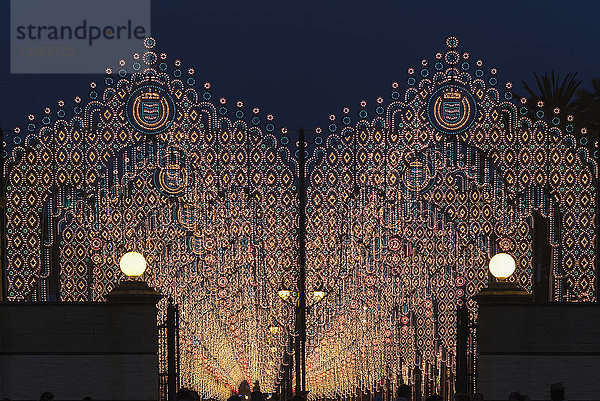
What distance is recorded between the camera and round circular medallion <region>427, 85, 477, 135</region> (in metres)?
17.9

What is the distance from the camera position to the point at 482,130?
18219 millimetres

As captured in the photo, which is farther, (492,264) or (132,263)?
(132,263)

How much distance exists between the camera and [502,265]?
13688 mm

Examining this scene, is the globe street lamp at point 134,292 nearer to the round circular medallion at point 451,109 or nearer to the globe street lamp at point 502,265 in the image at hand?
the globe street lamp at point 502,265

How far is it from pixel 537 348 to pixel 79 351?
6.18 meters

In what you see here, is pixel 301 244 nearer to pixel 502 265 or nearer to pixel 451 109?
pixel 451 109

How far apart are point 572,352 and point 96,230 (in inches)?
335

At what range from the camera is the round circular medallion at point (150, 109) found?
1812cm

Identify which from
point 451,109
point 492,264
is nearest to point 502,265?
point 492,264

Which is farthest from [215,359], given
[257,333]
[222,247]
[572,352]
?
[572,352]

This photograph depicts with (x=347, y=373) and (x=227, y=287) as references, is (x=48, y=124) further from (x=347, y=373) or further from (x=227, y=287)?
(x=347, y=373)

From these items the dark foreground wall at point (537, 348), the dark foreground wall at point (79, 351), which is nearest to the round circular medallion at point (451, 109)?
the dark foreground wall at point (537, 348)

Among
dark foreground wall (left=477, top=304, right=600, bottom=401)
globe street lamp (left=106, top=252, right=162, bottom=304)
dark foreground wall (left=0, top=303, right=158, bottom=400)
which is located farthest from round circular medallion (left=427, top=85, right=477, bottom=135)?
dark foreground wall (left=0, top=303, right=158, bottom=400)

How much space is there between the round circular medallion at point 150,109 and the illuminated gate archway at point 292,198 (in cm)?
2
